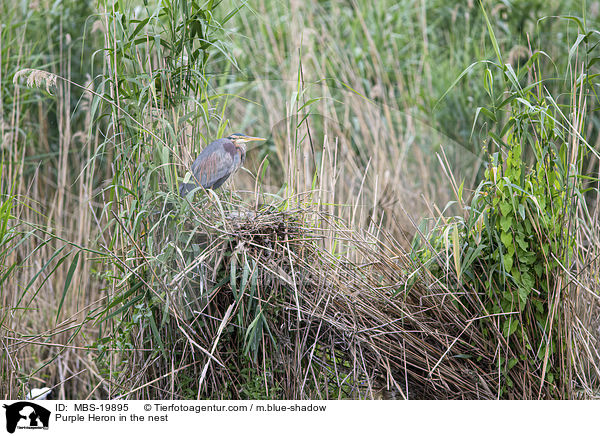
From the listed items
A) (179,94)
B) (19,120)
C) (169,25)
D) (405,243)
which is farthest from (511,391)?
(19,120)

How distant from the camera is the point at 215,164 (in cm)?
163

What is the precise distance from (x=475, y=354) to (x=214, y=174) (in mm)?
977

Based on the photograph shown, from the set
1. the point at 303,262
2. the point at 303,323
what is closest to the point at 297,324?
the point at 303,323

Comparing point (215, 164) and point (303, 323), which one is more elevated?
point (215, 164)

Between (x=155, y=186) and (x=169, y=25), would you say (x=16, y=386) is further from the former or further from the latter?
(x=169, y=25)
